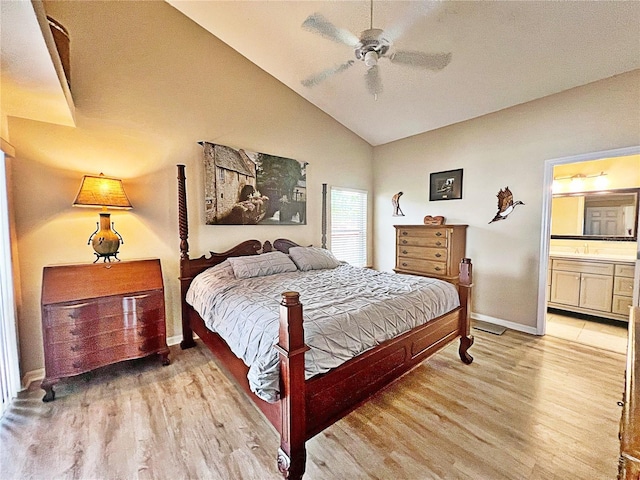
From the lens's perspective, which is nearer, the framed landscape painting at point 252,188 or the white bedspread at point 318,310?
the white bedspread at point 318,310

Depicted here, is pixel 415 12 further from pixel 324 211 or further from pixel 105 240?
pixel 105 240

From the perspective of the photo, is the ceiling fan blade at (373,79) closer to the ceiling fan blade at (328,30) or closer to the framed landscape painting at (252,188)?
the ceiling fan blade at (328,30)

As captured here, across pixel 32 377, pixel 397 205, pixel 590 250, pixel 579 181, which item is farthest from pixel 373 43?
pixel 590 250

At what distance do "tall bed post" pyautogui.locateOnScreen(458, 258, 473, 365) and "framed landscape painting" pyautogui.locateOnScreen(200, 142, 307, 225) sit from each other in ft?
7.71

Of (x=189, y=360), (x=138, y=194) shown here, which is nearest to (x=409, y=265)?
(x=189, y=360)

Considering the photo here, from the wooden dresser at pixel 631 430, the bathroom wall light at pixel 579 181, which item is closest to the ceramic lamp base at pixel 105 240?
the wooden dresser at pixel 631 430

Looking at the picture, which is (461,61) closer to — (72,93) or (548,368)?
(548,368)

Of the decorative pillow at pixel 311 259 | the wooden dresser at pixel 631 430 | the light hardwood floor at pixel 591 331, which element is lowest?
the light hardwood floor at pixel 591 331

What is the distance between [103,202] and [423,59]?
9.49 ft

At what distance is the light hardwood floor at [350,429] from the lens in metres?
1.56

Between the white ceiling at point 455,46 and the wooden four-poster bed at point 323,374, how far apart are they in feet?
6.93

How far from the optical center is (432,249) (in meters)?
3.94

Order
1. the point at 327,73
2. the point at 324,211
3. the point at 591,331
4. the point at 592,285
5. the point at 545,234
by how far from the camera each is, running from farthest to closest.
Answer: the point at 324,211 < the point at 592,285 < the point at 591,331 < the point at 545,234 < the point at 327,73

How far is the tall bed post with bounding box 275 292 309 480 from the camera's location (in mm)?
1384
